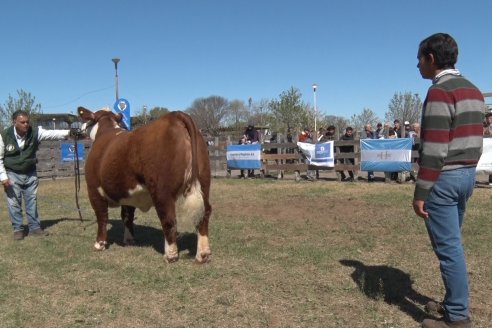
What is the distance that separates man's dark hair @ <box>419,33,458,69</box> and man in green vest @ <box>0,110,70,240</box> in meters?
6.07

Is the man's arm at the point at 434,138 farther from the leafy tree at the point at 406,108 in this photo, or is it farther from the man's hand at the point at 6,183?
the leafy tree at the point at 406,108

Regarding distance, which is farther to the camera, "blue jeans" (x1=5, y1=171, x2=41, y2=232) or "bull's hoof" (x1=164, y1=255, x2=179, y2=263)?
"blue jeans" (x1=5, y1=171, x2=41, y2=232)

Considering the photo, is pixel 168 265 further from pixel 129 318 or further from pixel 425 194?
pixel 425 194

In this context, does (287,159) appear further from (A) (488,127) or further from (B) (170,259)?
(B) (170,259)

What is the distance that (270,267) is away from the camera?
5371 millimetres

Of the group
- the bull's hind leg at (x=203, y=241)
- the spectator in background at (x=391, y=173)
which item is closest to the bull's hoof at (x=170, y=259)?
the bull's hind leg at (x=203, y=241)

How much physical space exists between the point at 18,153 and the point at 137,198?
2.54m

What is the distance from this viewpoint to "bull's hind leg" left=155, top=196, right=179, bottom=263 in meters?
5.48

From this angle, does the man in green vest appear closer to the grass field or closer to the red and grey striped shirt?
the grass field

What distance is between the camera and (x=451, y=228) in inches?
133

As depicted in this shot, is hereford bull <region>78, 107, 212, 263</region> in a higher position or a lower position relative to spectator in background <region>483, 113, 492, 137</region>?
lower


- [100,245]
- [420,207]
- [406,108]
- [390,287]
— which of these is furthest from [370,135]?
[406,108]

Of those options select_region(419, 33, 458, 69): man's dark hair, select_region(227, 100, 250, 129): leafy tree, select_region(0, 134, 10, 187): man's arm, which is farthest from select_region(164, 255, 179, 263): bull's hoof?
select_region(227, 100, 250, 129): leafy tree

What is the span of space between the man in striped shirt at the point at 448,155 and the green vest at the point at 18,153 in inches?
243
